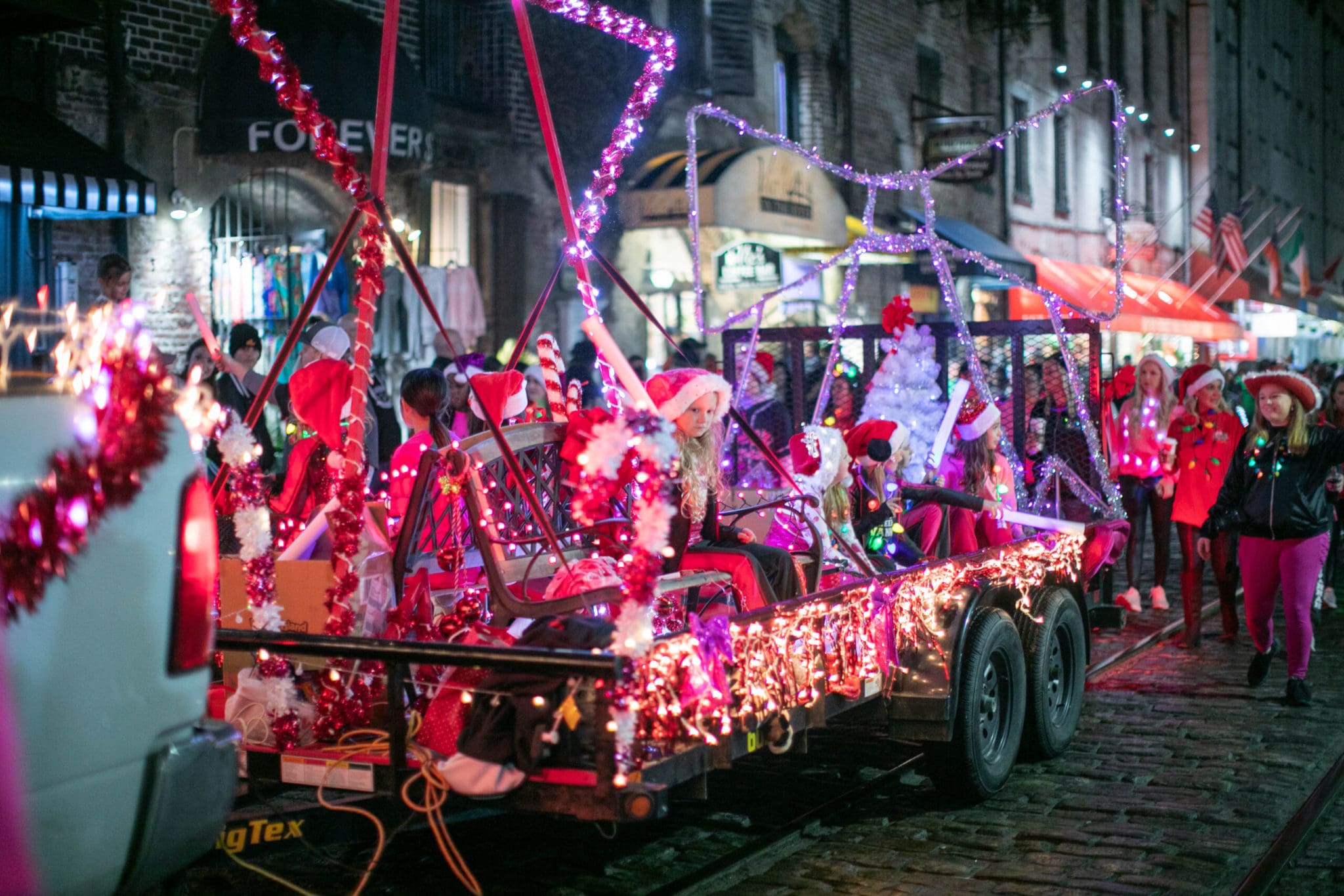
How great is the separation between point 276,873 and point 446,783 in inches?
58.6

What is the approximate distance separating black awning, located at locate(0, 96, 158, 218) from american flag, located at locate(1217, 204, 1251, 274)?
21.6m

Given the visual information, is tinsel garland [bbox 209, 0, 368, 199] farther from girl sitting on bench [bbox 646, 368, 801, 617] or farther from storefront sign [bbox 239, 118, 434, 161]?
storefront sign [bbox 239, 118, 434, 161]

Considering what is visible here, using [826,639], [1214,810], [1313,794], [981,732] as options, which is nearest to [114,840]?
[826,639]

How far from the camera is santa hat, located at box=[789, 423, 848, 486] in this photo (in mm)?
7383

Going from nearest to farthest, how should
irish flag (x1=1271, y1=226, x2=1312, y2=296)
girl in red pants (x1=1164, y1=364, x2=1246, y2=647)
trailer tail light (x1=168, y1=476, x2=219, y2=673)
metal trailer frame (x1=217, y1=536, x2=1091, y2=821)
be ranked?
1. trailer tail light (x1=168, y1=476, x2=219, y2=673)
2. metal trailer frame (x1=217, y1=536, x2=1091, y2=821)
3. girl in red pants (x1=1164, y1=364, x2=1246, y2=647)
4. irish flag (x1=1271, y1=226, x2=1312, y2=296)

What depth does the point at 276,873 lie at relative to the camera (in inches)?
225

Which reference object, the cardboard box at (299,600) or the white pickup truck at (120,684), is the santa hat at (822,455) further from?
the white pickup truck at (120,684)

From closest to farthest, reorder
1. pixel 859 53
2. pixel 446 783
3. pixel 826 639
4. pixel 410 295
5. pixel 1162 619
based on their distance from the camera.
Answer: pixel 446 783
pixel 826 639
pixel 1162 619
pixel 410 295
pixel 859 53

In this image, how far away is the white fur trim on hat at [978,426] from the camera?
9.04 meters

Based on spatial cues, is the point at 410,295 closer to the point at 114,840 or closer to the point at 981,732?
the point at 981,732

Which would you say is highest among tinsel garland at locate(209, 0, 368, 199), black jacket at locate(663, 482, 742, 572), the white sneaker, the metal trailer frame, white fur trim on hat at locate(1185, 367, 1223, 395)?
tinsel garland at locate(209, 0, 368, 199)

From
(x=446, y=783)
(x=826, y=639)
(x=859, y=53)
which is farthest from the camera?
(x=859, y=53)

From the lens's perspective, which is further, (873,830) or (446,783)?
(873,830)

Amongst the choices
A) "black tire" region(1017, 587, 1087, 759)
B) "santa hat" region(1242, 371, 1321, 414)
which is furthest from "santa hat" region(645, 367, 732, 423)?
"santa hat" region(1242, 371, 1321, 414)
